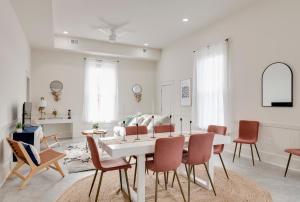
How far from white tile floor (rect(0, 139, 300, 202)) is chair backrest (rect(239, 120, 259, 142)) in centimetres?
56

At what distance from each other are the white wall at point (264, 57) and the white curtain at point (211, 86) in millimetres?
184

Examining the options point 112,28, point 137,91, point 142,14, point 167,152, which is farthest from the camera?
point 137,91

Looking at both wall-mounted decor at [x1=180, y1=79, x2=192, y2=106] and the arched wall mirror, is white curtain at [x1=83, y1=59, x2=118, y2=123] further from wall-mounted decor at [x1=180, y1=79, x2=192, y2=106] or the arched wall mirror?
the arched wall mirror

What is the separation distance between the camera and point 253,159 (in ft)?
13.3

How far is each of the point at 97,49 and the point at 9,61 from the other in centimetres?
344

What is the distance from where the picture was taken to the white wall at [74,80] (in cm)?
654

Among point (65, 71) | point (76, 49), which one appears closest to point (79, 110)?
point (65, 71)

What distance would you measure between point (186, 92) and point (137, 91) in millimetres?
2275

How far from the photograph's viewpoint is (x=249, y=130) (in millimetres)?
4234

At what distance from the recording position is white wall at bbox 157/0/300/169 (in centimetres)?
361

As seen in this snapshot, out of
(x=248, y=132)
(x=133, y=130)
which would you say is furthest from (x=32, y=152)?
(x=248, y=132)

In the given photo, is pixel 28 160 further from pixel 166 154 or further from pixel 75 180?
pixel 166 154

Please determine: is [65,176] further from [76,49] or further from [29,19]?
[76,49]

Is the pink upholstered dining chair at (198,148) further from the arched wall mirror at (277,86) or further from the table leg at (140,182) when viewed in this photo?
the arched wall mirror at (277,86)
